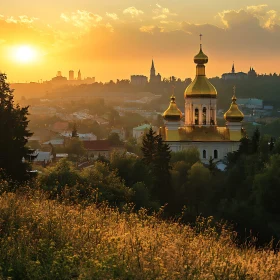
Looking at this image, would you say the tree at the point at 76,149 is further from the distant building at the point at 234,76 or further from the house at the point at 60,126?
the distant building at the point at 234,76

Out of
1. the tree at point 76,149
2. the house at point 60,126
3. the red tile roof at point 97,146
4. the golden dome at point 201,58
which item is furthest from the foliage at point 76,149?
the house at point 60,126

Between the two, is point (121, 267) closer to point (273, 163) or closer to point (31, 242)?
point (31, 242)

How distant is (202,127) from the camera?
3856 cm

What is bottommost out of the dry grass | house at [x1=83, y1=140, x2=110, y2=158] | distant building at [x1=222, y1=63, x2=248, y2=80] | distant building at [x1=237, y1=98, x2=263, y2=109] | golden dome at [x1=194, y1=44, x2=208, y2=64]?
house at [x1=83, y1=140, x2=110, y2=158]

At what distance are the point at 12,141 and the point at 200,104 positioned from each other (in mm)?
24002

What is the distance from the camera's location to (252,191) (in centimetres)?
2309

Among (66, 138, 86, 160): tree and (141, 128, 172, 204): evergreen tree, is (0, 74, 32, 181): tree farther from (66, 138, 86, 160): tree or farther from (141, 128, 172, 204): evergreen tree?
(66, 138, 86, 160): tree

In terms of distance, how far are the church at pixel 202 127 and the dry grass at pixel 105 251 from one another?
2938cm

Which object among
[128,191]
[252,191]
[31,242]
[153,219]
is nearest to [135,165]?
[252,191]

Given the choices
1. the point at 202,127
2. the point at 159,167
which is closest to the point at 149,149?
the point at 159,167

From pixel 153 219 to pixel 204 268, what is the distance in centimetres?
191

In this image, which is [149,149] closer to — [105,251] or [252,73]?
[105,251]

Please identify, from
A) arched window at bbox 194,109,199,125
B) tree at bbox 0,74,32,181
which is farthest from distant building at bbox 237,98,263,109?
tree at bbox 0,74,32,181

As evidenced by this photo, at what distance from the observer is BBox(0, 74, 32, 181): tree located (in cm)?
1569
